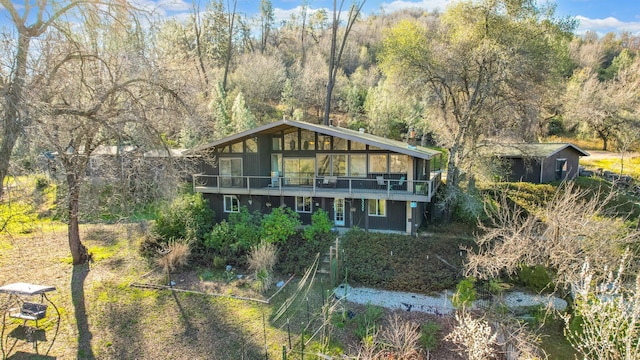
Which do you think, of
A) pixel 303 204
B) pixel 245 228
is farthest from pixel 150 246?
pixel 303 204

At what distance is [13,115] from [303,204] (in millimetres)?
11972

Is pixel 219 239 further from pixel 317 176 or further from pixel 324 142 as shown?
pixel 324 142

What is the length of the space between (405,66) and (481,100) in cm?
377

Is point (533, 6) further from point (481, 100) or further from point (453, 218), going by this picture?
Answer: point (453, 218)

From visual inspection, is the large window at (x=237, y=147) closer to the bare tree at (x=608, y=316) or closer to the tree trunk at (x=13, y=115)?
the tree trunk at (x=13, y=115)

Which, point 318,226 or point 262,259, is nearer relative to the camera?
point 262,259

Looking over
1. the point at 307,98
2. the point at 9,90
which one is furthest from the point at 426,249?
the point at 307,98

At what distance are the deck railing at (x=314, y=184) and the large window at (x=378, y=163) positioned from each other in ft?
1.20

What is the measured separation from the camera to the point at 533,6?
15.7m

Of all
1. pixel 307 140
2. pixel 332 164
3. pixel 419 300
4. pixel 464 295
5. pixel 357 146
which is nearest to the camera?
pixel 464 295

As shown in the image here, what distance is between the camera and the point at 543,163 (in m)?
21.9

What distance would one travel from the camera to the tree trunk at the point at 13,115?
662cm

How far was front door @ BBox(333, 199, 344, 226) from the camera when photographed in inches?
A: 666

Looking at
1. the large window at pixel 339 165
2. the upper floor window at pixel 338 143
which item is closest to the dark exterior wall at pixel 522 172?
the large window at pixel 339 165
